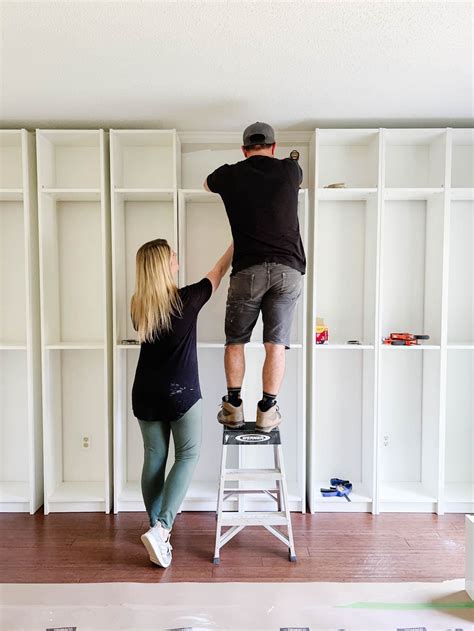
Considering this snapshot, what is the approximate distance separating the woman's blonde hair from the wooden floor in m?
1.26

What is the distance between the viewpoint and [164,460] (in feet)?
8.34

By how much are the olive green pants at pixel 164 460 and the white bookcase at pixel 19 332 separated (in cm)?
102

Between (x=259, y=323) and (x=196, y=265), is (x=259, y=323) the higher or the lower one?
the lower one

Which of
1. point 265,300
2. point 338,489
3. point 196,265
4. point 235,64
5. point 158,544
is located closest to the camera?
point 235,64

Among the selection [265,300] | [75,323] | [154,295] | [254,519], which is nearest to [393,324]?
[265,300]

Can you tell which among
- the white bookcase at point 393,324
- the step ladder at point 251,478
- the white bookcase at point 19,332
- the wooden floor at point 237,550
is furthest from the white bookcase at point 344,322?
the white bookcase at point 19,332

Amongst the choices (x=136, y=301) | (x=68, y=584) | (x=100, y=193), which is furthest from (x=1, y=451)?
(x=100, y=193)

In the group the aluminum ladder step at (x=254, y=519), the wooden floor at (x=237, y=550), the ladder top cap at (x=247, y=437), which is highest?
the ladder top cap at (x=247, y=437)

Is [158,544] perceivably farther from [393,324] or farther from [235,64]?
[235,64]

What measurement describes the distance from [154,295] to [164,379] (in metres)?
0.47

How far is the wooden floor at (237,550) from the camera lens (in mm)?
2318

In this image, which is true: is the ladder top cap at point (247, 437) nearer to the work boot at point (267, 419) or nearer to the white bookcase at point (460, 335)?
the work boot at point (267, 419)

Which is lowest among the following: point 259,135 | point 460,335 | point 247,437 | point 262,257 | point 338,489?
point 338,489

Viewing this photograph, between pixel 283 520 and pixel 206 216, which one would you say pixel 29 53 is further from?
pixel 283 520
